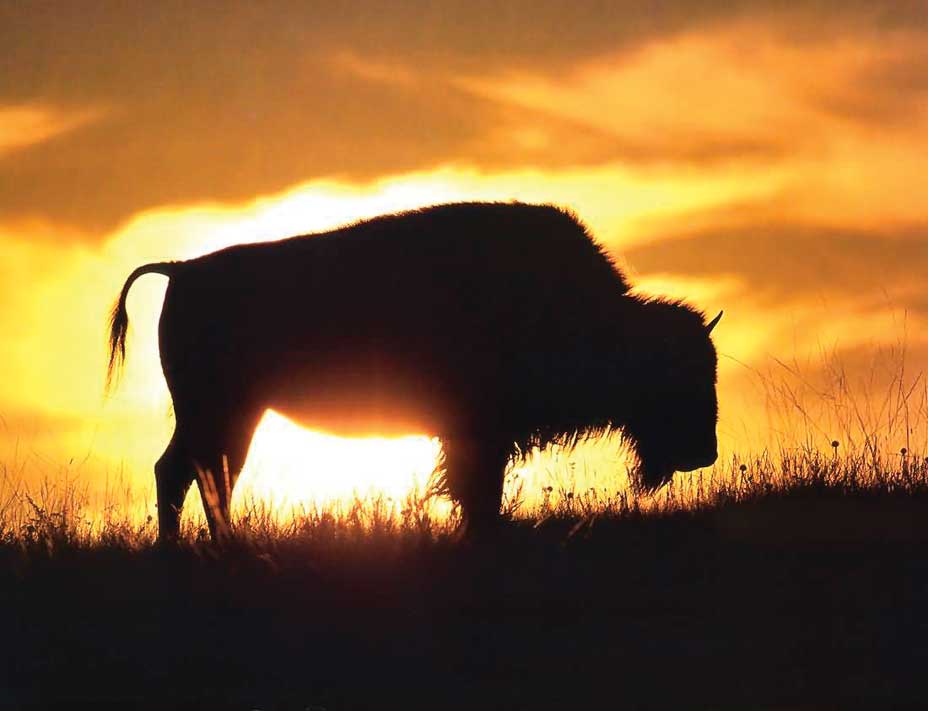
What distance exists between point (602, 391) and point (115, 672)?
11.4 feet

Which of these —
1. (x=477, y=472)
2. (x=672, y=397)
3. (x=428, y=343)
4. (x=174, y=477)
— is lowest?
(x=477, y=472)

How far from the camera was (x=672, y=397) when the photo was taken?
766 cm

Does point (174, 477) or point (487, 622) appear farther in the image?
point (174, 477)

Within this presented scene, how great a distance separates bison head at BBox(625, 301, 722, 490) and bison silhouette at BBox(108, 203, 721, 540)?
0.4 inches

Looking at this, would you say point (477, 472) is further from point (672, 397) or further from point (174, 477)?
point (174, 477)

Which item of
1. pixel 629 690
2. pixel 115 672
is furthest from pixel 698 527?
pixel 115 672

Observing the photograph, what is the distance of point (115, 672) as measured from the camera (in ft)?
16.6

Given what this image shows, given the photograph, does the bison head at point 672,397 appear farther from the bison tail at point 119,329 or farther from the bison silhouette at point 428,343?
the bison tail at point 119,329

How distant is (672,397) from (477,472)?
1.29 meters

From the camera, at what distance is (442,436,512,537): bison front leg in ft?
23.3

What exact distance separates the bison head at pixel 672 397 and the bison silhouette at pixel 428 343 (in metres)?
0.01

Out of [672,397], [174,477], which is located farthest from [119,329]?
[672,397]

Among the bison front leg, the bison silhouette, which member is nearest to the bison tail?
the bison silhouette

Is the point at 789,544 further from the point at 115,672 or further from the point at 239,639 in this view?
the point at 115,672
